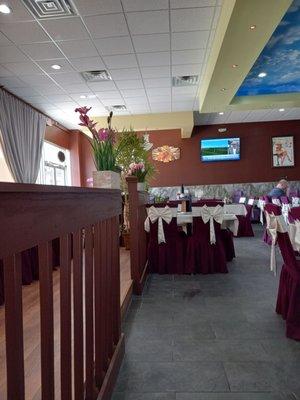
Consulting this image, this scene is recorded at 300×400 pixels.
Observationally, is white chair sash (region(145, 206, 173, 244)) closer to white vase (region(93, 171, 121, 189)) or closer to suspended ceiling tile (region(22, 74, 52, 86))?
white vase (region(93, 171, 121, 189))

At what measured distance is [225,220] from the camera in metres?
5.06

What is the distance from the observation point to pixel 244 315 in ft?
10.1

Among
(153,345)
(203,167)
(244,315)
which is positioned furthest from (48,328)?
(203,167)

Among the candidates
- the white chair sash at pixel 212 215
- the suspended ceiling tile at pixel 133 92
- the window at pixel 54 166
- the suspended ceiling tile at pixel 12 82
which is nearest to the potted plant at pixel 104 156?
the white chair sash at pixel 212 215

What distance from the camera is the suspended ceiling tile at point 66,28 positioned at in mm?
3938

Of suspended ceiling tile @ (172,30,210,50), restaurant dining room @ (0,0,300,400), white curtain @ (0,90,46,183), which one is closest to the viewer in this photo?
restaurant dining room @ (0,0,300,400)

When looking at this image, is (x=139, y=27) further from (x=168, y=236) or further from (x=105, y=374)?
(x=105, y=374)

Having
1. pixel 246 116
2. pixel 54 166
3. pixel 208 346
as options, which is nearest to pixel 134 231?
pixel 208 346

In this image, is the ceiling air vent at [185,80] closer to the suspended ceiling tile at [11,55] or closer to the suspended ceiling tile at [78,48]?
the suspended ceiling tile at [78,48]

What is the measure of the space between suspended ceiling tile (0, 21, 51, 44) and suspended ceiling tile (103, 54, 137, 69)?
1.04 meters

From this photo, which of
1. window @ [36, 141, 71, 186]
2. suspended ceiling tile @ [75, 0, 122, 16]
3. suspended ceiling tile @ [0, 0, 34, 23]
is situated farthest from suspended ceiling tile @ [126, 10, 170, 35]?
window @ [36, 141, 71, 186]

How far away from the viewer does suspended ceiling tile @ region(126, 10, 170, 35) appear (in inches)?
152

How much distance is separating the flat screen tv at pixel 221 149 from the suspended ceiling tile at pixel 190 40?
599 cm

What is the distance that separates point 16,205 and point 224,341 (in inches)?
90.4
